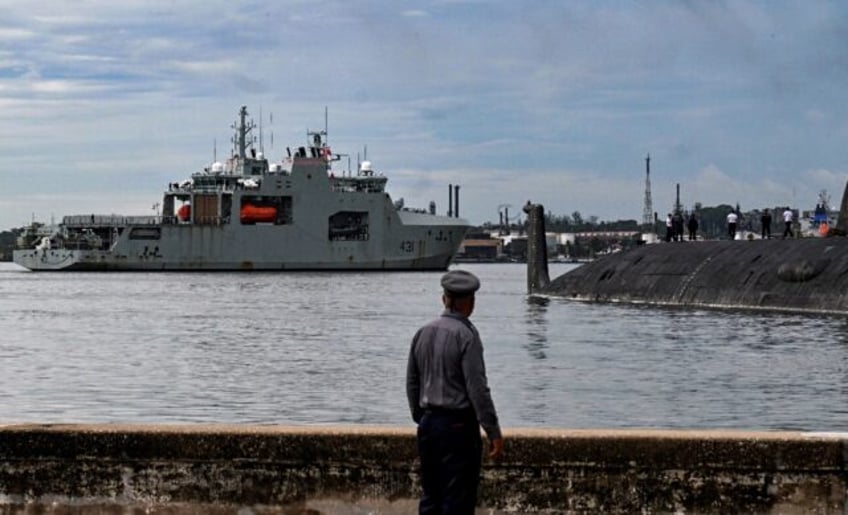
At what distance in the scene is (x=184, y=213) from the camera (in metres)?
125

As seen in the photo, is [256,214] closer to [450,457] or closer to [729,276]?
[729,276]

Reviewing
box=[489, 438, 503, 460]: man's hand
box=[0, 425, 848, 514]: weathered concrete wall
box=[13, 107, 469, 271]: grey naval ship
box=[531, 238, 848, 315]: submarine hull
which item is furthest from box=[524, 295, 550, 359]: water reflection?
box=[13, 107, 469, 271]: grey naval ship

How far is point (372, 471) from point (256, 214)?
11429cm

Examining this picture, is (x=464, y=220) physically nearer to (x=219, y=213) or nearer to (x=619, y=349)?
(x=219, y=213)

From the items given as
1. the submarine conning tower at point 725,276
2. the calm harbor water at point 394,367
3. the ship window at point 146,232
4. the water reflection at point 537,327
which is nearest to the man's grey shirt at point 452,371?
the calm harbor water at point 394,367

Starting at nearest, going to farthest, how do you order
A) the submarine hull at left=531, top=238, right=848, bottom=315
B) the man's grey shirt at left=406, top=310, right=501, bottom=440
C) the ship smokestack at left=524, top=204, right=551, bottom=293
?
the man's grey shirt at left=406, top=310, right=501, bottom=440 → the submarine hull at left=531, top=238, right=848, bottom=315 → the ship smokestack at left=524, top=204, right=551, bottom=293

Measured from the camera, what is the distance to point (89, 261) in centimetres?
12331

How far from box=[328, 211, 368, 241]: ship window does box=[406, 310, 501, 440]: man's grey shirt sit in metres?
116

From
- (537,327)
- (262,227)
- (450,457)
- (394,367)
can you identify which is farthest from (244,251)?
(450,457)

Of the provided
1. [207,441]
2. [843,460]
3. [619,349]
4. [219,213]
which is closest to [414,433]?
[207,441]

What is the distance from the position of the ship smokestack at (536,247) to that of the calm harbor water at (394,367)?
9.16 ft

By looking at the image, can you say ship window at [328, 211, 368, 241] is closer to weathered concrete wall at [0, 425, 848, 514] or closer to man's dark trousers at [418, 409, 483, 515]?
weathered concrete wall at [0, 425, 848, 514]

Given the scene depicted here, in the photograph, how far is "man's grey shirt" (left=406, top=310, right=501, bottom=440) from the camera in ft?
22.9

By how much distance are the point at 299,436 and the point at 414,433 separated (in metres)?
0.68
